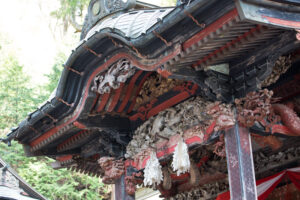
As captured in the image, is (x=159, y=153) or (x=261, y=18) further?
(x=159, y=153)

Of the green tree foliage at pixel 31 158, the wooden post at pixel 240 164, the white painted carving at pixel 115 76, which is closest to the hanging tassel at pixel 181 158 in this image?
the wooden post at pixel 240 164

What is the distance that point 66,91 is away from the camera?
6699 mm

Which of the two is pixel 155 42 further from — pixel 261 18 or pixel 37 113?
pixel 37 113

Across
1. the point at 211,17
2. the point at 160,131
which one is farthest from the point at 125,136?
the point at 211,17

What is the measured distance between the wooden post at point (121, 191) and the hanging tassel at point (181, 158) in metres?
1.47

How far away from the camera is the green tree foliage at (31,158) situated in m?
15.0

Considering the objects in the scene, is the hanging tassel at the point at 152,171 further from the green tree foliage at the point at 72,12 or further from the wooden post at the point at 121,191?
the green tree foliage at the point at 72,12

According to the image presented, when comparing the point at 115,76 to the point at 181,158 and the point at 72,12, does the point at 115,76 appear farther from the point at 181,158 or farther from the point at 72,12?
the point at 72,12

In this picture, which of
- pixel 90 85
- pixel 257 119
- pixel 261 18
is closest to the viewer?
pixel 261 18

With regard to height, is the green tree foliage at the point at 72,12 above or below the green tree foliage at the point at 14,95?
above

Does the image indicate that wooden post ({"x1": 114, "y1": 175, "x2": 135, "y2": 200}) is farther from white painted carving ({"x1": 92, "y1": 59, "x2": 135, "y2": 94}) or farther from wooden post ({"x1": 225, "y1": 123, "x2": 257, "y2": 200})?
wooden post ({"x1": 225, "y1": 123, "x2": 257, "y2": 200})

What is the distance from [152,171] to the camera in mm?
6488

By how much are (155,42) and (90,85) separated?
1557 millimetres

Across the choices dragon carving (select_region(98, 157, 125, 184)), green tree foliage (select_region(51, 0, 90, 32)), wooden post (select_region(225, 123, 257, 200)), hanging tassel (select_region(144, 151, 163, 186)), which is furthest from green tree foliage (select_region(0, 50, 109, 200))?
wooden post (select_region(225, 123, 257, 200))
